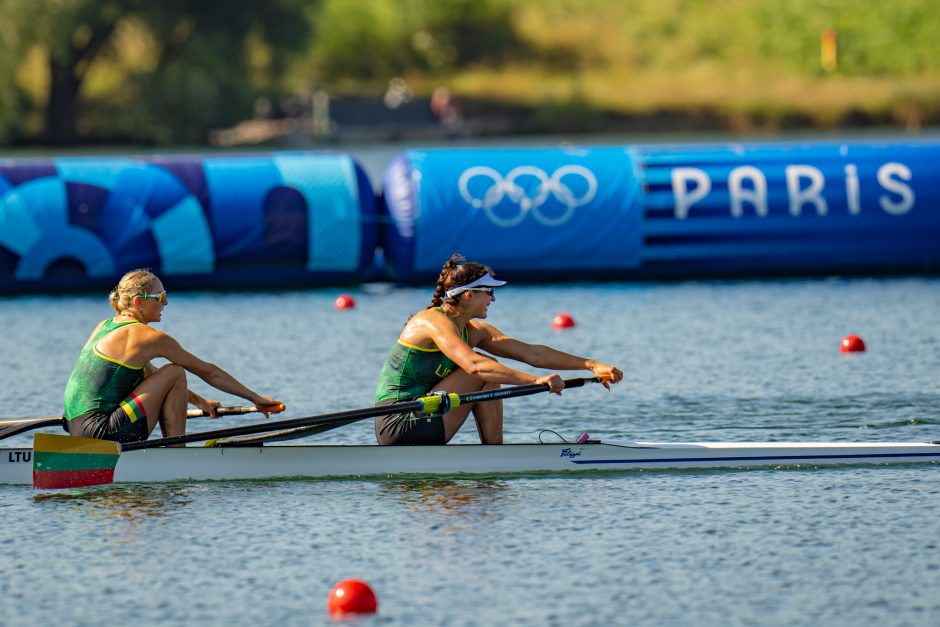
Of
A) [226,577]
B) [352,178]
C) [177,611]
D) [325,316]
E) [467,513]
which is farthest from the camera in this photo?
[352,178]

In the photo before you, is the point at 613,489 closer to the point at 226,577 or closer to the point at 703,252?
the point at 226,577

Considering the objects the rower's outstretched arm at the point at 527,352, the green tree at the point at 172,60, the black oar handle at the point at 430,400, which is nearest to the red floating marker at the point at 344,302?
the black oar handle at the point at 430,400

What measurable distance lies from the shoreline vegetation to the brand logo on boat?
1623 inches

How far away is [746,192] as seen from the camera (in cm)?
2206

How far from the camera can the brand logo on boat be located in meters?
11.4

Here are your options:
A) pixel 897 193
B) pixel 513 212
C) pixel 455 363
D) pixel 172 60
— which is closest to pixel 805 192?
pixel 897 193

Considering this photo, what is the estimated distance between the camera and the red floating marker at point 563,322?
1858cm

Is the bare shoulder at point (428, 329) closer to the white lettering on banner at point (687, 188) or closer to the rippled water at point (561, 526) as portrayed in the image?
the rippled water at point (561, 526)

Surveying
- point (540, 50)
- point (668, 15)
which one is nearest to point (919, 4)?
point (668, 15)

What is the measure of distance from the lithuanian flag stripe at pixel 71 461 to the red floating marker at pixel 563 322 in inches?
328

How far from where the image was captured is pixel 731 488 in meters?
11.0

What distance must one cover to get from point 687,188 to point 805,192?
1.61 m

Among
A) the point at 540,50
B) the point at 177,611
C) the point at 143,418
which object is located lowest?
the point at 177,611

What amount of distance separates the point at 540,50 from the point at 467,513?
66.2 m
